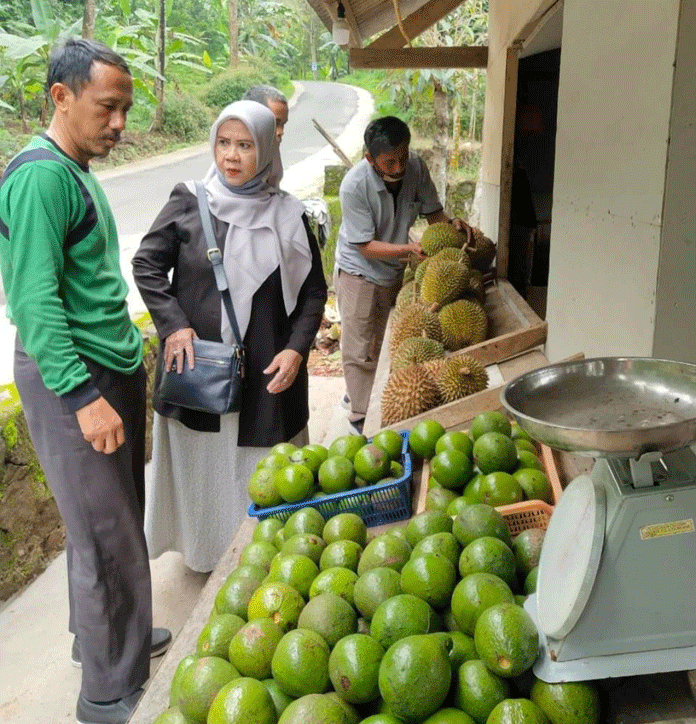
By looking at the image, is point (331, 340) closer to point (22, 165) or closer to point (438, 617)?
point (22, 165)

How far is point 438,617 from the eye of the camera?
1368 millimetres

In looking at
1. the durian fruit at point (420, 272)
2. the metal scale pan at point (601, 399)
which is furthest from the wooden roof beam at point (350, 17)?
the metal scale pan at point (601, 399)

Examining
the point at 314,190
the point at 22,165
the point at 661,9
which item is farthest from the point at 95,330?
the point at 314,190

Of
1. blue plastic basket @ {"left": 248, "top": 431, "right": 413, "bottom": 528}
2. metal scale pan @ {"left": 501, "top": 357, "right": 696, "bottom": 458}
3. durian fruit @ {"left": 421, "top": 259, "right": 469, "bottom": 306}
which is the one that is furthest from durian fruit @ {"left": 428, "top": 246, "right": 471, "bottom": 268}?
metal scale pan @ {"left": 501, "top": 357, "right": 696, "bottom": 458}

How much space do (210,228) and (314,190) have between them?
11.3m

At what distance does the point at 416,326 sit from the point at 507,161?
2066 millimetres

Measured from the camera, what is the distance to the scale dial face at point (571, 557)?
3.46 feet

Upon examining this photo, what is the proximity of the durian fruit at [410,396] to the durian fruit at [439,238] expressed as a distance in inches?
60.7

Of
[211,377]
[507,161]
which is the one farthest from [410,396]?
[507,161]

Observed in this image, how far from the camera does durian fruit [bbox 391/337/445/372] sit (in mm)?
3240

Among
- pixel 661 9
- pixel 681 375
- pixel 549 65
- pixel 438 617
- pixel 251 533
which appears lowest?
pixel 251 533

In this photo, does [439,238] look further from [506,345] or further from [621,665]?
[621,665]

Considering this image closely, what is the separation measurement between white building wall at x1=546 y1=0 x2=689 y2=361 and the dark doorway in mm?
2002

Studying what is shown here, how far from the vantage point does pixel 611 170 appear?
7.97 ft
